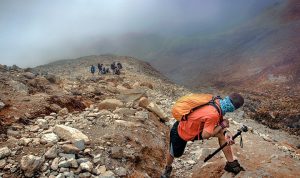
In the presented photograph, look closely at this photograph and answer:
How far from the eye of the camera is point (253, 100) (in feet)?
116

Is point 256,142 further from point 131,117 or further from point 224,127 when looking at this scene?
point 224,127

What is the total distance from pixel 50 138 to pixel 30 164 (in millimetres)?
1215

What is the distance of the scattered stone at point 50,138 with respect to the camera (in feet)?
26.4

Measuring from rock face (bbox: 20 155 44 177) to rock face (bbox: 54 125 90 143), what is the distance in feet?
3.77

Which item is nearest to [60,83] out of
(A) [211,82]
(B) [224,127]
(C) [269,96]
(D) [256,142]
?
(D) [256,142]

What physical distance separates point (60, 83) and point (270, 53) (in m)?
43.9

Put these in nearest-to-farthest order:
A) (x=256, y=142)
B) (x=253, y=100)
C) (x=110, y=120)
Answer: (x=110, y=120)
(x=256, y=142)
(x=253, y=100)

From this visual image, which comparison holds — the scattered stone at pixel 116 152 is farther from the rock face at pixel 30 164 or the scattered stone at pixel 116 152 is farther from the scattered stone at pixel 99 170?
the rock face at pixel 30 164

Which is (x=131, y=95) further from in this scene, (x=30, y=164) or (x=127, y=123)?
(x=30, y=164)

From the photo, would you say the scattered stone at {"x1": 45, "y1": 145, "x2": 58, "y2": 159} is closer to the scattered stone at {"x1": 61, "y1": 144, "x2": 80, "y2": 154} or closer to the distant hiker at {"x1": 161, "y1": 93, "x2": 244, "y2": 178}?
the scattered stone at {"x1": 61, "y1": 144, "x2": 80, "y2": 154}

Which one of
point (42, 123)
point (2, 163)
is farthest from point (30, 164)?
point (42, 123)

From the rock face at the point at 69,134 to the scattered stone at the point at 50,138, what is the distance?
0.12m

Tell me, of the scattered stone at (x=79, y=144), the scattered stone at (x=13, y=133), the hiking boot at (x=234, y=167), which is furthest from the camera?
the scattered stone at (x=13, y=133)

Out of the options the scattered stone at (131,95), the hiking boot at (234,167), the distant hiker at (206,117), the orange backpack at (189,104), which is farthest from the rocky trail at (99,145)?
the orange backpack at (189,104)
